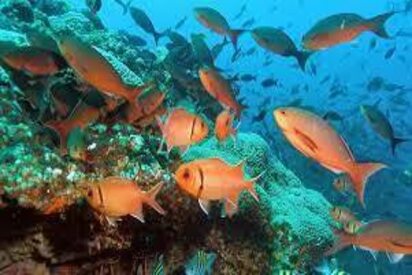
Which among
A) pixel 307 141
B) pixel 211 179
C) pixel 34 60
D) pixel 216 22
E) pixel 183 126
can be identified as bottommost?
pixel 216 22

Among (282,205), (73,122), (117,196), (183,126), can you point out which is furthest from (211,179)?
(282,205)

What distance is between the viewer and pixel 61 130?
15.7ft

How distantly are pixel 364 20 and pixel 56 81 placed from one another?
3222mm

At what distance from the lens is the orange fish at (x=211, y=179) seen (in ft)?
13.1

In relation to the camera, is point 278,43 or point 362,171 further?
point 278,43

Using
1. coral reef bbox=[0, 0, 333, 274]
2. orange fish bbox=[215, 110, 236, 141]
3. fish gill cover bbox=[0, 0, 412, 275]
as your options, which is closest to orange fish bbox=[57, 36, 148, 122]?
fish gill cover bbox=[0, 0, 412, 275]

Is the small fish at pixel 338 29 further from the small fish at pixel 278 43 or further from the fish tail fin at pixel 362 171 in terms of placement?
the fish tail fin at pixel 362 171

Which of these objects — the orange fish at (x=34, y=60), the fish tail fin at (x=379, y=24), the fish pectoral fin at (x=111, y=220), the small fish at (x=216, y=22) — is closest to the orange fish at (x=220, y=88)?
the orange fish at (x=34, y=60)

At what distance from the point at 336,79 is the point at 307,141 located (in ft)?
65.1

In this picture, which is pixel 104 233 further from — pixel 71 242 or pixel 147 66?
pixel 147 66

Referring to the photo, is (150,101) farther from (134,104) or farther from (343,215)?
(343,215)

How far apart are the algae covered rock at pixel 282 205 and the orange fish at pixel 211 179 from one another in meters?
1.44

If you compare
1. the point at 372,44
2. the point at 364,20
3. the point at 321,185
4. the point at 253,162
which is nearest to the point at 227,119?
the point at 364,20

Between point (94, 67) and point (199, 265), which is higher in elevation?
point (94, 67)
